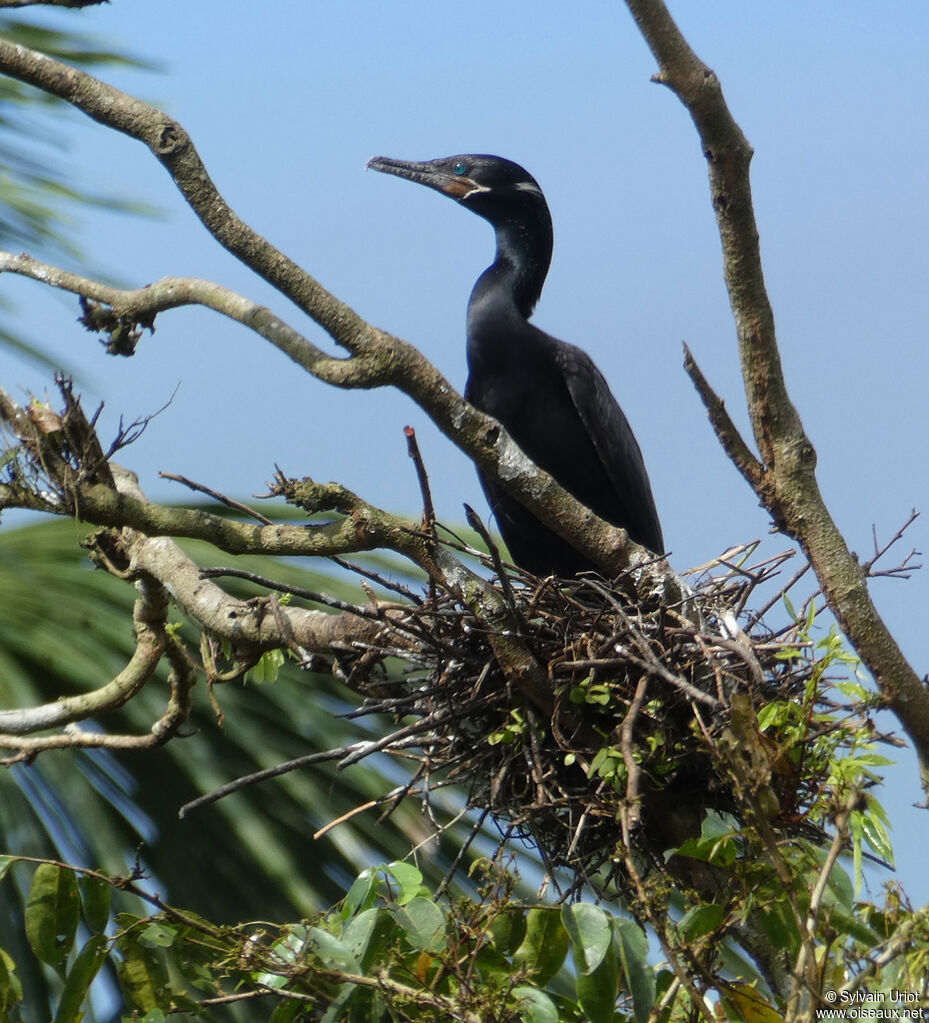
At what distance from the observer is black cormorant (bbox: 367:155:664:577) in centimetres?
367

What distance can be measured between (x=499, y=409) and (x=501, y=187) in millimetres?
792

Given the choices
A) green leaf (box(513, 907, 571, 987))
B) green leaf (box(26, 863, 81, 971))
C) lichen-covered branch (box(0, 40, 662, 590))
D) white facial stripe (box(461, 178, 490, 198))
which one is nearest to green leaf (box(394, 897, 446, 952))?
green leaf (box(513, 907, 571, 987))

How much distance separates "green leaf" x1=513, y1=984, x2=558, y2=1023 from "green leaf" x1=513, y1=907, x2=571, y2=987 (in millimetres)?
140

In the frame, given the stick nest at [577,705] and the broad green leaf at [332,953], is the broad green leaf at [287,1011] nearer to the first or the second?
the broad green leaf at [332,953]

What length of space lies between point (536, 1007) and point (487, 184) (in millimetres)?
2970

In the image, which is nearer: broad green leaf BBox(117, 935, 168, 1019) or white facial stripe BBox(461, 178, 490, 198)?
broad green leaf BBox(117, 935, 168, 1019)

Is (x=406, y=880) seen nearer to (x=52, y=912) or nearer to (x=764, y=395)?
(x=52, y=912)

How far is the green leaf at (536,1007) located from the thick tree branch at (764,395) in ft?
2.12

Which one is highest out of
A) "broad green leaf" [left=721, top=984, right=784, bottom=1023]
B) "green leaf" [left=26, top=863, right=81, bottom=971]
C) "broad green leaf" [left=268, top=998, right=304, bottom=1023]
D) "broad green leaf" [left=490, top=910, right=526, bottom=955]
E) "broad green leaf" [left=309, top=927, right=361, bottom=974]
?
"green leaf" [left=26, top=863, right=81, bottom=971]

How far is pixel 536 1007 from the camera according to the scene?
5.03 ft

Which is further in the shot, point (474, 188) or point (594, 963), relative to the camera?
point (474, 188)

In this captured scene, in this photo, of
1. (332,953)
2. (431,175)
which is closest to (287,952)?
(332,953)

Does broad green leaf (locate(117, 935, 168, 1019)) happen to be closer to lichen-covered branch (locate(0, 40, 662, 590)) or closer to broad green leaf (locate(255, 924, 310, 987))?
broad green leaf (locate(255, 924, 310, 987))

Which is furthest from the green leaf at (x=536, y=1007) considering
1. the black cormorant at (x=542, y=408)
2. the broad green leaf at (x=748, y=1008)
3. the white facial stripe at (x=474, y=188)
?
the white facial stripe at (x=474, y=188)
